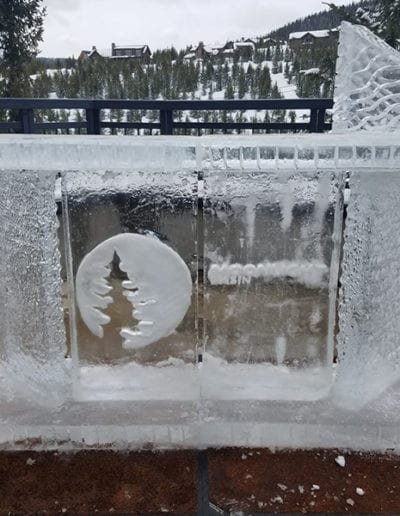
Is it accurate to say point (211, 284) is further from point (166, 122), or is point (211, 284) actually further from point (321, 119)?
point (321, 119)

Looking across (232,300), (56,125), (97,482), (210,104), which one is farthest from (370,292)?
(56,125)

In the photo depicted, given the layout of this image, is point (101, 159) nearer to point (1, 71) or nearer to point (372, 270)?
point (372, 270)

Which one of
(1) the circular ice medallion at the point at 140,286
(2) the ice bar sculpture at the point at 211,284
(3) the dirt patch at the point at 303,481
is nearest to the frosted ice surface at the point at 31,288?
(2) the ice bar sculpture at the point at 211,284

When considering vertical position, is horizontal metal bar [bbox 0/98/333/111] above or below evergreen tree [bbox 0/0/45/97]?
below

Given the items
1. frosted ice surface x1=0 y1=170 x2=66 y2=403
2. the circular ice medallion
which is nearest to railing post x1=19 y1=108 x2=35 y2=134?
frosted ice surface x1=0 y1=170 x2=66 y2=403

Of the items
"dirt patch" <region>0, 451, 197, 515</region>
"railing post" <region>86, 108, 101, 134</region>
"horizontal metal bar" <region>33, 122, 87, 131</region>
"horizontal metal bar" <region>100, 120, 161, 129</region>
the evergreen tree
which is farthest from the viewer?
the evergreen tree

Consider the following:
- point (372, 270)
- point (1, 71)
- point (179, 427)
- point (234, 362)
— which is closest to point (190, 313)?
point (234, 362)

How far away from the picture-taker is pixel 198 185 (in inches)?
63.2

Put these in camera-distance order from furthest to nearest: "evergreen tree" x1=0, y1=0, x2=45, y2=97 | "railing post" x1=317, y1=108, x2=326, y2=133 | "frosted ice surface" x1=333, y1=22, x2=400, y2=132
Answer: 1. "evergreen tree" x1=0, y1=0, x2=45, y2=97
2. "railing post" x1=317, y1=108, x2=326, y2=133
3. "frosted ice surface" x1=333, y1=22, x2=400, y2=132

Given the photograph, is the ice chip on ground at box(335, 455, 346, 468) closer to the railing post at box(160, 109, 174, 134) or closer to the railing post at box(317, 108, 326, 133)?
the railing post at box(317, 108, 326, 133)

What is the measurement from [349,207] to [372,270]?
221 millimetres

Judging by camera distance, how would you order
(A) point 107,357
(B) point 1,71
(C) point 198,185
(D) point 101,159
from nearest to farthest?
1. (D) point 101,159
2. (C) point 198,185
3. (A) point 107,357
4. (B) point 1,71

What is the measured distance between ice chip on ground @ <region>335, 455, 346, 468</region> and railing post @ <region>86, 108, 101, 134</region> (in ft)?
13.1

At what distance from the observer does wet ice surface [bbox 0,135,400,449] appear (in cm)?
151
